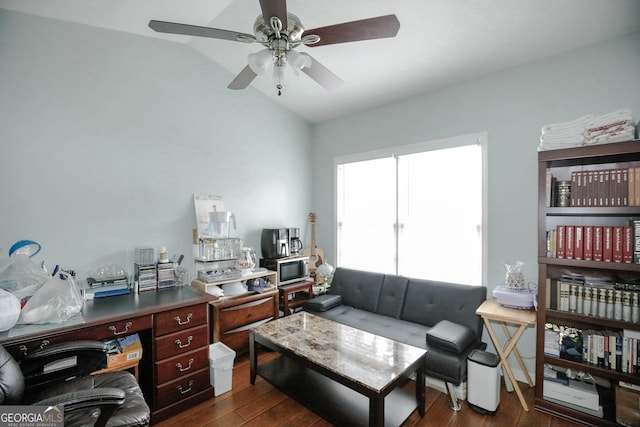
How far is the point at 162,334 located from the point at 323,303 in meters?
1.58

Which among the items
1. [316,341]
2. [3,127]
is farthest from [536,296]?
[3,127]

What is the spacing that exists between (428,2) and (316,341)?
2.65 metres

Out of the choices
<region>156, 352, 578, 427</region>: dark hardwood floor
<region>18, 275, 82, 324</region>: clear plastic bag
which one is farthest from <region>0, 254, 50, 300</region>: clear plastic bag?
<region>156, 352, 578, 427</region>: dark hardwood floor

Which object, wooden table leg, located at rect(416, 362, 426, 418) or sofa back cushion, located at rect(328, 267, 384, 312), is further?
sofa back cushion, located at rect(328, 267, 384, 312)

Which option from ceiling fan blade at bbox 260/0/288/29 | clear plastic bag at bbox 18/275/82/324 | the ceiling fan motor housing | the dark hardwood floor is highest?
the ceiling fan motor housing

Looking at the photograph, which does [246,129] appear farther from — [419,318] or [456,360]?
[456,360]

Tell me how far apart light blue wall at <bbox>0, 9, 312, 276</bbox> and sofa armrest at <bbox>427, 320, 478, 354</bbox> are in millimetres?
2268

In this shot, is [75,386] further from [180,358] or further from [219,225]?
[219,225]

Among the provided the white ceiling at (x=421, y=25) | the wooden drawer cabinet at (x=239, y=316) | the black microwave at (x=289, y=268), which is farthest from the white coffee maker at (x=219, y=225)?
the white ceiling at (x=421, y=25)

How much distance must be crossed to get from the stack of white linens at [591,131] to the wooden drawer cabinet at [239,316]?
2.87 meters

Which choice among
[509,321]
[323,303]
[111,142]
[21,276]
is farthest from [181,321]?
[509,321]

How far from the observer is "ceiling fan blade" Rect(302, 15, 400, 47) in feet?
4.55

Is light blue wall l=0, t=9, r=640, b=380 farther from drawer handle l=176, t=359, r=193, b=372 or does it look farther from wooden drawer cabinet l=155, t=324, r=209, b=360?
drawer handle l=176, t=359, r=193, b=372

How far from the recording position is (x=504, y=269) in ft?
8.64
